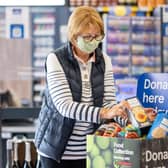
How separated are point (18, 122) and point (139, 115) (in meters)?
4.28

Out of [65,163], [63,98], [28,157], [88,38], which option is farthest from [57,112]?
[28,157]

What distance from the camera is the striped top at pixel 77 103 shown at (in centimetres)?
250

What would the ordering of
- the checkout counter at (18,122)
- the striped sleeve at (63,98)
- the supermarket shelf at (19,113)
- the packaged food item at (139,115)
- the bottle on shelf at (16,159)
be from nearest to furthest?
the packaged food item at (139,115) → the striped sleeve at (63,98) → the bottle on shelf at (16,159) → the checkout counter at (18,122) → the supermarket shelf at (19,113)

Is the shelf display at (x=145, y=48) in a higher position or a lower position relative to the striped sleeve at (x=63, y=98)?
higher

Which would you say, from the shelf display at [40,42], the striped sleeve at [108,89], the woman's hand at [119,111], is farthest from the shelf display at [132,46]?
the woman's hand at [119,111]

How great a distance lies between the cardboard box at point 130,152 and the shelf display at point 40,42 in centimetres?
441

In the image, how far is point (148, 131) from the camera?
79.9 inches

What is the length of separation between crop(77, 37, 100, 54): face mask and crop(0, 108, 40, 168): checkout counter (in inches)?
138

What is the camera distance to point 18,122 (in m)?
6.22

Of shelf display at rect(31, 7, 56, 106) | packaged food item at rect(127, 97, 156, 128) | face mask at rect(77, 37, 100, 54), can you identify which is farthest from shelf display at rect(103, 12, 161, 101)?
packaged food item at rect(127, 97, 156, 128)

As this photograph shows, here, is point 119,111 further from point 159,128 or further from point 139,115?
point 159,128

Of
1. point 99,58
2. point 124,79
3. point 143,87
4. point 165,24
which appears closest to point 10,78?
point 124,79

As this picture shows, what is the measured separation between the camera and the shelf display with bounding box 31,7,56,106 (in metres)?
6.43

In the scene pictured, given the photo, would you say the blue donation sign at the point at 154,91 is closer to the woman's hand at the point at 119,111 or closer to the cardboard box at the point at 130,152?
the woman's hand at the point at 119,111
